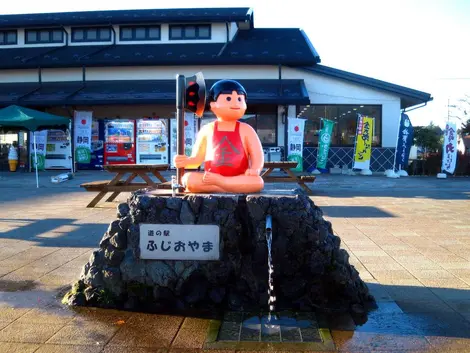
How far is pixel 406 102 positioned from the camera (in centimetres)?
2175

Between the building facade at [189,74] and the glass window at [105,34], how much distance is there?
5 cm

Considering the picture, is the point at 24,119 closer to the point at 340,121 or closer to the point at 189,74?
the point at 189,74

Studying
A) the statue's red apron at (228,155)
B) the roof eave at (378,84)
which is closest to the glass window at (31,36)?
the roof eave at (378,84)

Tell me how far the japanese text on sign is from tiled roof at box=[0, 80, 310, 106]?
48.6 feet

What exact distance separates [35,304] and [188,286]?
1368mm

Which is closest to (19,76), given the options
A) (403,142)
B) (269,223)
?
(403,142)

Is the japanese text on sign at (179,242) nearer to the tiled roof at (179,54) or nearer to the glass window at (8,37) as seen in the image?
the tiled roof at (179,54)

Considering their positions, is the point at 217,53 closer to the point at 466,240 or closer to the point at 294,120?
the point at 294,120

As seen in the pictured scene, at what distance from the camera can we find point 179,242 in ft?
14.1

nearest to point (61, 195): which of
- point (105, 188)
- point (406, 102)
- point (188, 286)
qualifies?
point (105, 188)

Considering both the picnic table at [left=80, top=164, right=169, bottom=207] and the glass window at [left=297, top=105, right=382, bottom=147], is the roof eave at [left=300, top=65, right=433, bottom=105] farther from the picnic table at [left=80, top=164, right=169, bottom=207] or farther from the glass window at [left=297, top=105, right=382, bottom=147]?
the picnic table at [left=80, top=164, right=169, bottom=207]

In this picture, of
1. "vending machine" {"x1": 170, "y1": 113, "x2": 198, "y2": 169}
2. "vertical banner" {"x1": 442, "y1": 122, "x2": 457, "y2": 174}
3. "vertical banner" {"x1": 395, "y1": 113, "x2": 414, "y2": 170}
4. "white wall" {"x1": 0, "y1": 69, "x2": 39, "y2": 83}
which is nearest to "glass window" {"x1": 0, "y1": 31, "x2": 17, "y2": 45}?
"white wall" {"x1": 0, "y1": 69, "x2": 39, "y2": 83}

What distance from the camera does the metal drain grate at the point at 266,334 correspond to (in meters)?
3.50

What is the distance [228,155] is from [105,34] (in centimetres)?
2028
